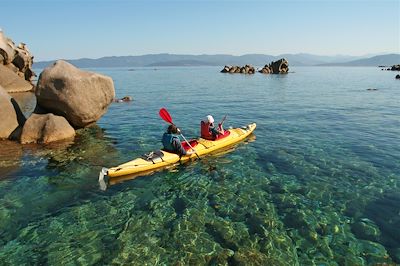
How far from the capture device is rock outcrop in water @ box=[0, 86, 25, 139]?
18062 mm

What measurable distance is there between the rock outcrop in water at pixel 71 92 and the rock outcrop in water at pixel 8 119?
1428 mm

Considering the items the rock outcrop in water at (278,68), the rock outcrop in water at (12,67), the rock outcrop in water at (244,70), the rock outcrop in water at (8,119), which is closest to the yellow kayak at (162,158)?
the rock outcrop in water at (8,119)

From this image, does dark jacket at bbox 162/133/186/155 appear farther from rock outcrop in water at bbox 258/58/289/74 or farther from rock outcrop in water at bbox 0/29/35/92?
rock outcrop in water at bbox 258/58/289/74

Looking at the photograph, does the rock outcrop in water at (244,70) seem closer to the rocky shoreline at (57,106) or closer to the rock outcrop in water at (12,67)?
the rock outcrop in water at (12,67)

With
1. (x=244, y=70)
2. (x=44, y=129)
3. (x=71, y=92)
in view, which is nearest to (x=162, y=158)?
(x=71, y=92)

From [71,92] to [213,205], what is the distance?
11.4 m

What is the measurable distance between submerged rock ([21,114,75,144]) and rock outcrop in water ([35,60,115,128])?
878 millimetres

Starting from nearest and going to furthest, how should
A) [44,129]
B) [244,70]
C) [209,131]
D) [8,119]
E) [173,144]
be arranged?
[173,144] → [209,131] → [44,129] → [8,119] → [244,70]

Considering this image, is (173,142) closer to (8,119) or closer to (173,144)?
(173,144)

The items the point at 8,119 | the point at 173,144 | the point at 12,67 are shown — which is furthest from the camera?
the point at 12,67

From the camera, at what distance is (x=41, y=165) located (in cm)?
1463

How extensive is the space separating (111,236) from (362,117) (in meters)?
23.4

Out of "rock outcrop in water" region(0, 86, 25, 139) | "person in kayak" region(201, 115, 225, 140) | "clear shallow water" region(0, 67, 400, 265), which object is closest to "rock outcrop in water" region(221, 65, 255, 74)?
"clear shallow water" region(0, 67, 400, 265)

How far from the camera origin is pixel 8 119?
1842cm
